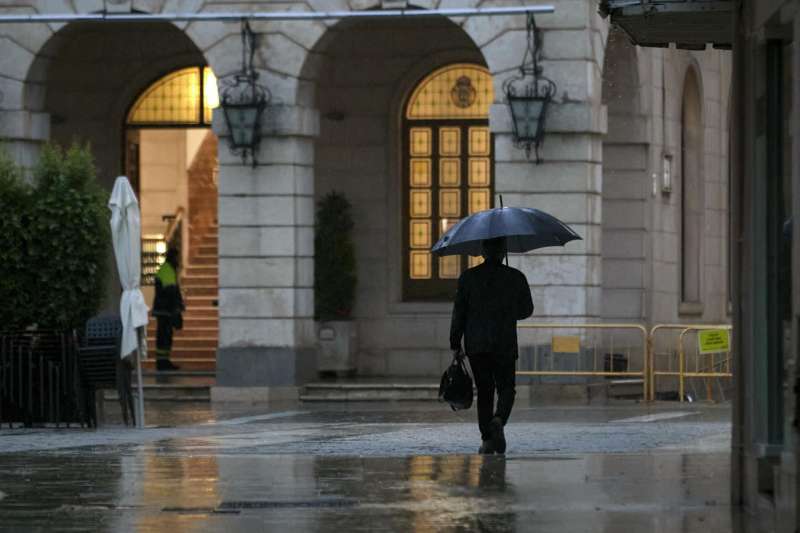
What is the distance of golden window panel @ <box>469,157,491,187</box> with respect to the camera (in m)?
28.5

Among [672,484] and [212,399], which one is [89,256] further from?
[672,484]

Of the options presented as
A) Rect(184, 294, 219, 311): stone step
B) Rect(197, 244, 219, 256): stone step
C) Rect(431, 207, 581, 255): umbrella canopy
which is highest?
Rect(197, 244, 219, 256): stone step

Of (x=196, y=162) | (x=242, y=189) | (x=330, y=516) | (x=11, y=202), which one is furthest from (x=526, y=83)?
(x=330, y=516)

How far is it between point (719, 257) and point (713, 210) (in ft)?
2.68

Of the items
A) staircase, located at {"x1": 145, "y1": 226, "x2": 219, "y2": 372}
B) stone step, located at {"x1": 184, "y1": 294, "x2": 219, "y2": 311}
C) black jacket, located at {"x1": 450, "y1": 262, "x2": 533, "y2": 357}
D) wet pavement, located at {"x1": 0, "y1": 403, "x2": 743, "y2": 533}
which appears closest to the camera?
wet pavement, located at {"x1": 0, "y1": 403, "x2": 743, "y2": 533}

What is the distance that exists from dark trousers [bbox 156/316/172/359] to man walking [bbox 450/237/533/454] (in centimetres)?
1367

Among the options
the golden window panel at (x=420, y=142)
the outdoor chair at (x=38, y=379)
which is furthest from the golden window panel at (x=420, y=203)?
the outdoor chair at (x=38, y=379)

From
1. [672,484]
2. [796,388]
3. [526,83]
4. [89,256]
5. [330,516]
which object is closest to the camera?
[796,388]

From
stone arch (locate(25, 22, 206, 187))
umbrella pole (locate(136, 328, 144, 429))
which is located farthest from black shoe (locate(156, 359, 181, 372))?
umbrella pole (locate(136, 328, 144, 429))

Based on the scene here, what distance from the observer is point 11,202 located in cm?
2038

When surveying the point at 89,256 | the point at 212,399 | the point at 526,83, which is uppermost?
the point at 526,83

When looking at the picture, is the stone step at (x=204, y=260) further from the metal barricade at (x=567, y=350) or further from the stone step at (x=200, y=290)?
the metal barricade at (x=567, y=350)

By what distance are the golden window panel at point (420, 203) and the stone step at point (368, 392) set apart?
11.6 ft

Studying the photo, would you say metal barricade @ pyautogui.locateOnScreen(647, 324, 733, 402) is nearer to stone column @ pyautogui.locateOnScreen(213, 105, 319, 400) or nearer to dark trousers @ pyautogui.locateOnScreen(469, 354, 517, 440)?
stone column @ pyautogui.locateOnScreen(213, 105, 319, 400)
